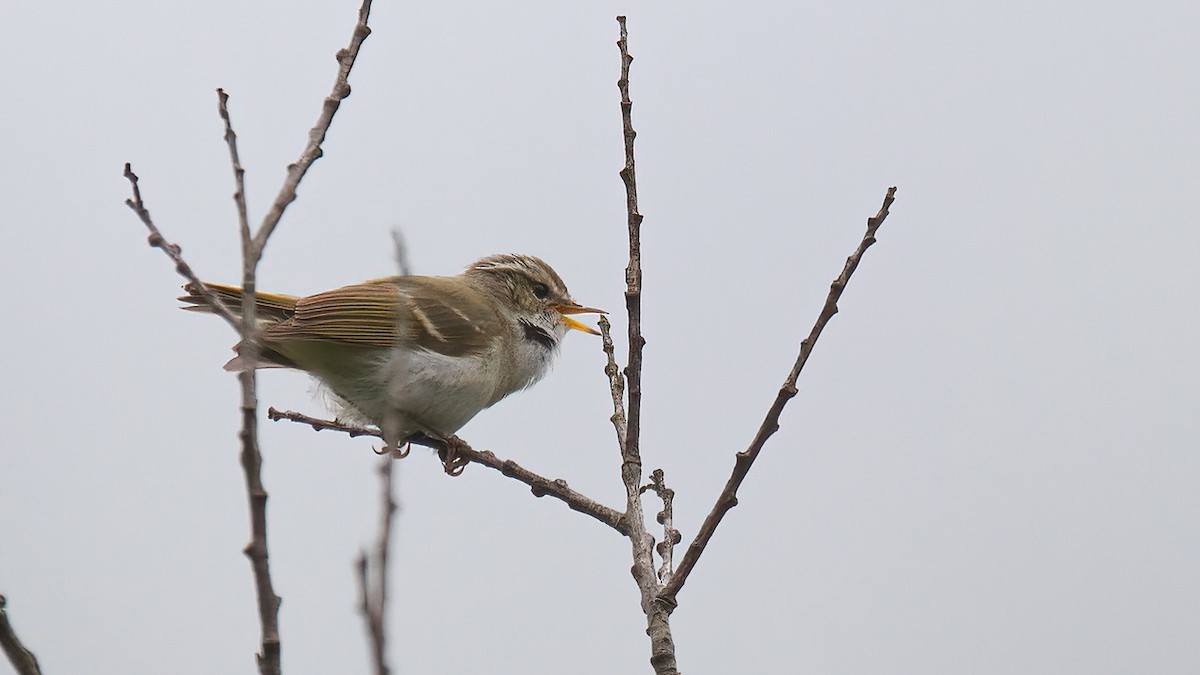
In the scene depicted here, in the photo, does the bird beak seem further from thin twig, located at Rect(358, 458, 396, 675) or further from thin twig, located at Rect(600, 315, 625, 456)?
thin twig, located at Rect(358, 458, 396, 675)

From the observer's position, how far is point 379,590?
146cm

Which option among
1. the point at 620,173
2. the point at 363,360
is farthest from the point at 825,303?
the point at 363,360

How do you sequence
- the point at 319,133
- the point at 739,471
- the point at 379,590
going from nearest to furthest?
the point at 379,590, the point at 319,133, the point at 739,471

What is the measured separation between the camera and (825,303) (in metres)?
3.21

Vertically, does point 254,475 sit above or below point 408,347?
below

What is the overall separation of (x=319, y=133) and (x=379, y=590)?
1.15 metres

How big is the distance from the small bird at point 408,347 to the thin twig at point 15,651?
131 inches

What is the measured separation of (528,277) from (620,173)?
3204mm

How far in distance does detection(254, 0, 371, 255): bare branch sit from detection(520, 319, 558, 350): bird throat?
151 inches

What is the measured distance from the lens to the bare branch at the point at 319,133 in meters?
1.97

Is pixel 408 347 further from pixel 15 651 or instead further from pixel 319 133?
pixel 15 651

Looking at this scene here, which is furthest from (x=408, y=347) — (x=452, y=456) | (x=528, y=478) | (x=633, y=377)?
(x=633, y=377)

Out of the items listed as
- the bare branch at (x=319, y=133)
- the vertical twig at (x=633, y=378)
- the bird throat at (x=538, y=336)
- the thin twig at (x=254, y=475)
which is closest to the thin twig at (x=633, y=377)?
the vertical twig at (x=633, y=378)

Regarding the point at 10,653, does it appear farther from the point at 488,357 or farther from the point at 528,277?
the point at 528,277
